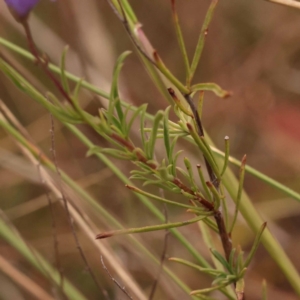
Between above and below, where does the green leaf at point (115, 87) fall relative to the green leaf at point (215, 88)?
above

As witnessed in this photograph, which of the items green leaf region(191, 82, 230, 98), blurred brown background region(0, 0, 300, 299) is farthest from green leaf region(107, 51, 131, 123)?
blurred brown background region(0, 0, 300, 299)

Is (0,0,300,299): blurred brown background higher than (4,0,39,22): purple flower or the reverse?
the reverse

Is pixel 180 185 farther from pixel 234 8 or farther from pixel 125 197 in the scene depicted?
pixel 234 8

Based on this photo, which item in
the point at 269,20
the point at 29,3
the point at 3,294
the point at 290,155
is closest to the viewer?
the point at 29,3

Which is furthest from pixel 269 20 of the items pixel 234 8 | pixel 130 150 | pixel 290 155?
pixel 130 150

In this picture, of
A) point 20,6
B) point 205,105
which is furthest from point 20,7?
point 205,105

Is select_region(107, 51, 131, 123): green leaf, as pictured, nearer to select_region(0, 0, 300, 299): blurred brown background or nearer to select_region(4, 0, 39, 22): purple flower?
select_region(4, 0, 39, 22): purple flower

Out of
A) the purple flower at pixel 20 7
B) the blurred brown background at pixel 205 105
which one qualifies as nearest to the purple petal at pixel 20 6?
the purple flower at pixel 20 7

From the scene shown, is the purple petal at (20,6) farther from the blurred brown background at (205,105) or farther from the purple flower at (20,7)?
the blurred brown background at (205,105)
